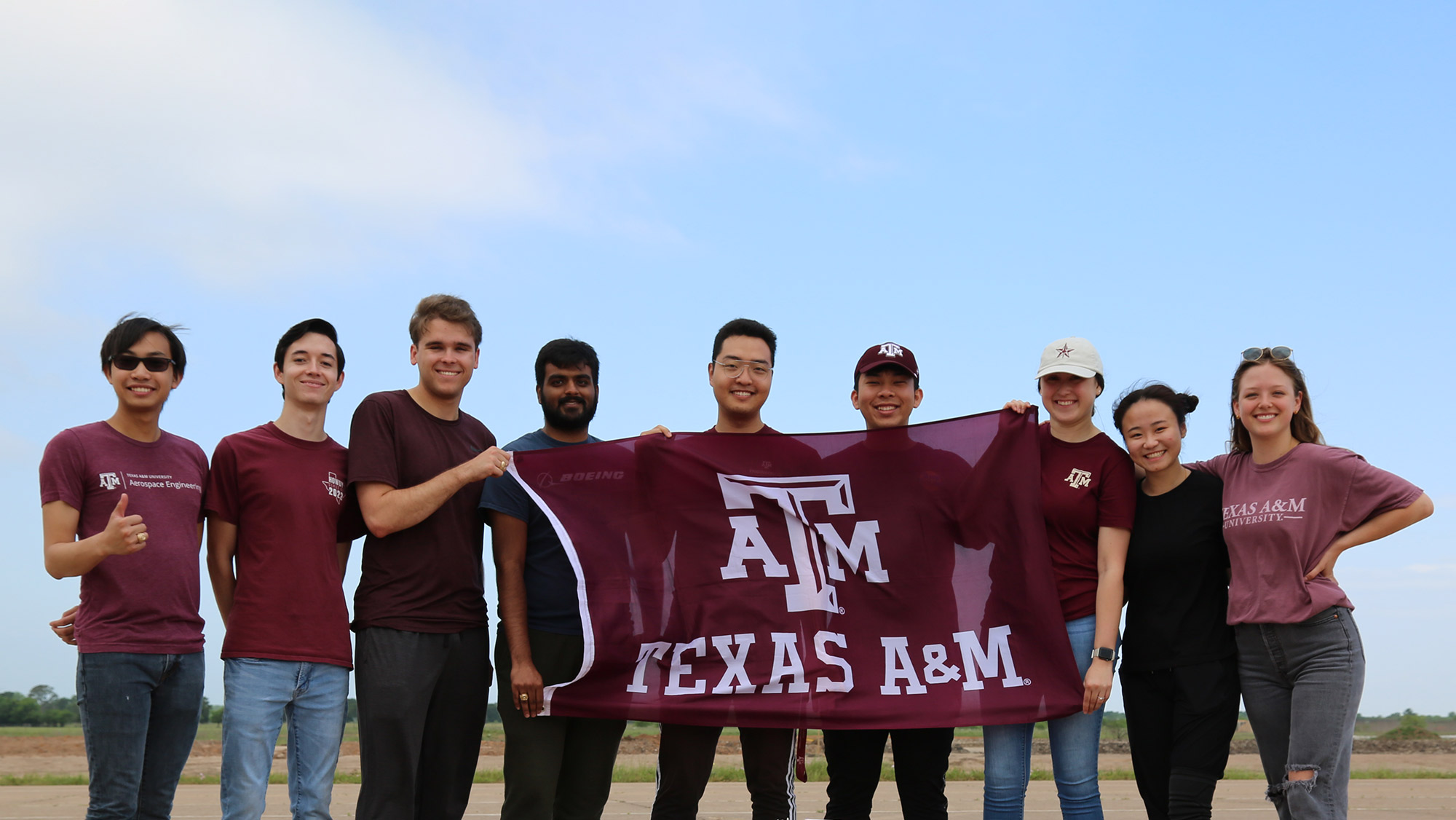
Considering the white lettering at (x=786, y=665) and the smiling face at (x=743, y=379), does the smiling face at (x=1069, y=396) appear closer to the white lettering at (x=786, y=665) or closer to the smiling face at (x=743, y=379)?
the smiling face at (x=743, y=379)

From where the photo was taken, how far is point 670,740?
17.9ft

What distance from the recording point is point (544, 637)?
5.47m

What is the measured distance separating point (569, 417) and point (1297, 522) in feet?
12.3

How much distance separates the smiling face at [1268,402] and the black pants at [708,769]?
2.90 m

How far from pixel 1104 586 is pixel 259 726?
13.4 feet

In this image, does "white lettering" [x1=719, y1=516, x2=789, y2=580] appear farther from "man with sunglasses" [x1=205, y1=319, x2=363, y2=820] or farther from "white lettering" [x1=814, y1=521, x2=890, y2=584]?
"man with sunglasses" [x1=205, y1=319, x2=363, y2=820]

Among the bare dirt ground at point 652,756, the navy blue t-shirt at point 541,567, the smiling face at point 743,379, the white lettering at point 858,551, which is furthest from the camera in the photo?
the bare dirt ground at point 652,756

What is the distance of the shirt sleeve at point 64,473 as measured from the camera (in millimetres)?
4770

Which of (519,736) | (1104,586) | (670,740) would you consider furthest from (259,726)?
(1104,586)

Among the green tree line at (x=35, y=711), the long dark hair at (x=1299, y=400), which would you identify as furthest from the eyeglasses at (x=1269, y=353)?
the green tree line at (x=35, y=711)

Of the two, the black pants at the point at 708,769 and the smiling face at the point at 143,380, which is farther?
the black pants at the point at 708,769

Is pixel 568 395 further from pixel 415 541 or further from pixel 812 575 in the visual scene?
pixel 812 575

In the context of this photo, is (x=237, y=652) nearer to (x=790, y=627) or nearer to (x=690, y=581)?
(x=690, y=581)

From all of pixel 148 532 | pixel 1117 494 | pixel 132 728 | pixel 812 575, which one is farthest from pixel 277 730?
pixel 1117 494
